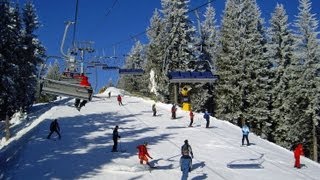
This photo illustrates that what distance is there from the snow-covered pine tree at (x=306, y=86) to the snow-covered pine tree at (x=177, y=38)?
15.8m

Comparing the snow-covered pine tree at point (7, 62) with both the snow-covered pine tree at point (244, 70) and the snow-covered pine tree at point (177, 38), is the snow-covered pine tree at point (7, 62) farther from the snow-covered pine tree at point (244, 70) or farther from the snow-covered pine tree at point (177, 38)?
the snow-covered pine tree at point (244, 70)

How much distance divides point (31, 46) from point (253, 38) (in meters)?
26.3

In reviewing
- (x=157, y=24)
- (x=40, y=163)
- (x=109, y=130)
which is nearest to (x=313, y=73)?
(x=109, y=130)

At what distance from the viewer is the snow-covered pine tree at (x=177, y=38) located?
6431 cm

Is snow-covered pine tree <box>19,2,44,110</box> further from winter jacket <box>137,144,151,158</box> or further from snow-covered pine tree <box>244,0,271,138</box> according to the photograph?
winter jacket <box>137,144,151,158</box>

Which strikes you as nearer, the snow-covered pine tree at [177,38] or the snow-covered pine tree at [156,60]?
the snow-covered pine tree at [177,38]

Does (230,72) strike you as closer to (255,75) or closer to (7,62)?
(255,75)

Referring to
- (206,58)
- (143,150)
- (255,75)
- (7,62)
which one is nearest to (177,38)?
(206,58)

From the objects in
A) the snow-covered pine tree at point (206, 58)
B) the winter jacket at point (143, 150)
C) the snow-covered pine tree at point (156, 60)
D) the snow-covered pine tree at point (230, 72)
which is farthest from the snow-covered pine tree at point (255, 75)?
the winter jacket at point (143, 150)

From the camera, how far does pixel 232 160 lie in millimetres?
29859

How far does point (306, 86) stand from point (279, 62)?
30.3 ft

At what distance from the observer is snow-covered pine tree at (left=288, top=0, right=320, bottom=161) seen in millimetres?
48594

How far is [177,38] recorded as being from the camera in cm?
6456

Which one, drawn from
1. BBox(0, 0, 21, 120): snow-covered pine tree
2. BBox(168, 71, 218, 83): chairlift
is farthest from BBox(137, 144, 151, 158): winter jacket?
BBox(168, 71, 218, 83): chairlift
